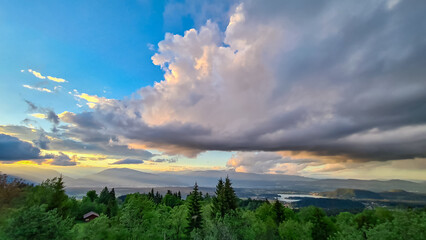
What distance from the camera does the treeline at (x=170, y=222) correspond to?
21.6 m

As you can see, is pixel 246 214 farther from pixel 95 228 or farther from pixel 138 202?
pixel 95 228

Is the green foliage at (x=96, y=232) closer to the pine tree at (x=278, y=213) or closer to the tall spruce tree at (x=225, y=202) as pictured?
the tall spruce tree at (x=225, y=202)

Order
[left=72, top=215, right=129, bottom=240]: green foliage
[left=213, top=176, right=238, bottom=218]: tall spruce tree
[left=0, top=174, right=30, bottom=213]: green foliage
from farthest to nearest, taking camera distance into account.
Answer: [left=213, top=176, right=238, bottom=218]: tall spruce tree < [left=0, top=174, right=30, bottom=213]: green foliage < [left=72, top=215, right=129, bottom=240]: green foliage

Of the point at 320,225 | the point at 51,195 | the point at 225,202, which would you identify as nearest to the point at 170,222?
the point at 225,202

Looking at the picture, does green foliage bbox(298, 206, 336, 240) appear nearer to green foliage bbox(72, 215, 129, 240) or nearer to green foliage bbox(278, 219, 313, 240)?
green foliage bbox(278, 219, 313, 240)

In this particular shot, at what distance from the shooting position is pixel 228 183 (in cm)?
7262

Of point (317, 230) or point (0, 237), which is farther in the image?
point (317, 230)

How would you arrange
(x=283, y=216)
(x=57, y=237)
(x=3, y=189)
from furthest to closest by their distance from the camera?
(x=283, y=216) → (x=3, y=189) → (x=57, y=237)

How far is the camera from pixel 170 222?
6550cm

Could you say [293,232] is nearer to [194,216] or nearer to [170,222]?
[194,216]

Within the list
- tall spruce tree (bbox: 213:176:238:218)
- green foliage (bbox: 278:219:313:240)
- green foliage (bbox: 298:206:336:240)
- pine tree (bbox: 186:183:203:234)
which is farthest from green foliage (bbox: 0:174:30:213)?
green foliage (bbox: 298:206:336:240)

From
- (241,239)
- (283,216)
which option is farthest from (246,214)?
(283,216)

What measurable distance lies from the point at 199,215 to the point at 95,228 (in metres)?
44.2

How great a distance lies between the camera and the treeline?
21.6 m
